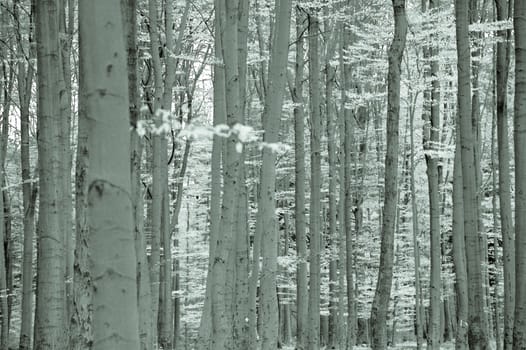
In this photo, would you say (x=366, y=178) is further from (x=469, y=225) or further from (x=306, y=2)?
(x=469, y=225)

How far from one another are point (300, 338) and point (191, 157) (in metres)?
14.6

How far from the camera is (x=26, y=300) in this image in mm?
14531

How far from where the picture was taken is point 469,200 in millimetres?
9438

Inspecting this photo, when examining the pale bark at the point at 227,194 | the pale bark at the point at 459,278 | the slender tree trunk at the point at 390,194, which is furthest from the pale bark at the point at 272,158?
the pale bark at the point at 459,278

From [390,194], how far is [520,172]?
5.38 feet

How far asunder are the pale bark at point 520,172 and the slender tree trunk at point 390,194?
1512mm

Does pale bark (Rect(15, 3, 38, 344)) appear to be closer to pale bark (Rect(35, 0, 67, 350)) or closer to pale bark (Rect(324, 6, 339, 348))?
pale bark (Rect(35, 0, 67, 350))

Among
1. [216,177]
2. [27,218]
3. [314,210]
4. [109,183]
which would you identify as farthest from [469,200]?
[27,218]

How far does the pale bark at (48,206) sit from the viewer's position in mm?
7145

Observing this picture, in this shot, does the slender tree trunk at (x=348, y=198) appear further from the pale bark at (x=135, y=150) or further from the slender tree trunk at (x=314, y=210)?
the pale bark at (x=135, y=150)

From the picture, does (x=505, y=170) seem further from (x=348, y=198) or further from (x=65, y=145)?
(x=348, y=198)

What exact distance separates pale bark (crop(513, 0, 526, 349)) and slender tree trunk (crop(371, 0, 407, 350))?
1.51 meters

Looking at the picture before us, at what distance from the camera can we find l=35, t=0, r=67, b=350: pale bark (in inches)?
281

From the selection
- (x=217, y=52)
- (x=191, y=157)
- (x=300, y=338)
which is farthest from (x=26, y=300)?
(x=191, y=157)
